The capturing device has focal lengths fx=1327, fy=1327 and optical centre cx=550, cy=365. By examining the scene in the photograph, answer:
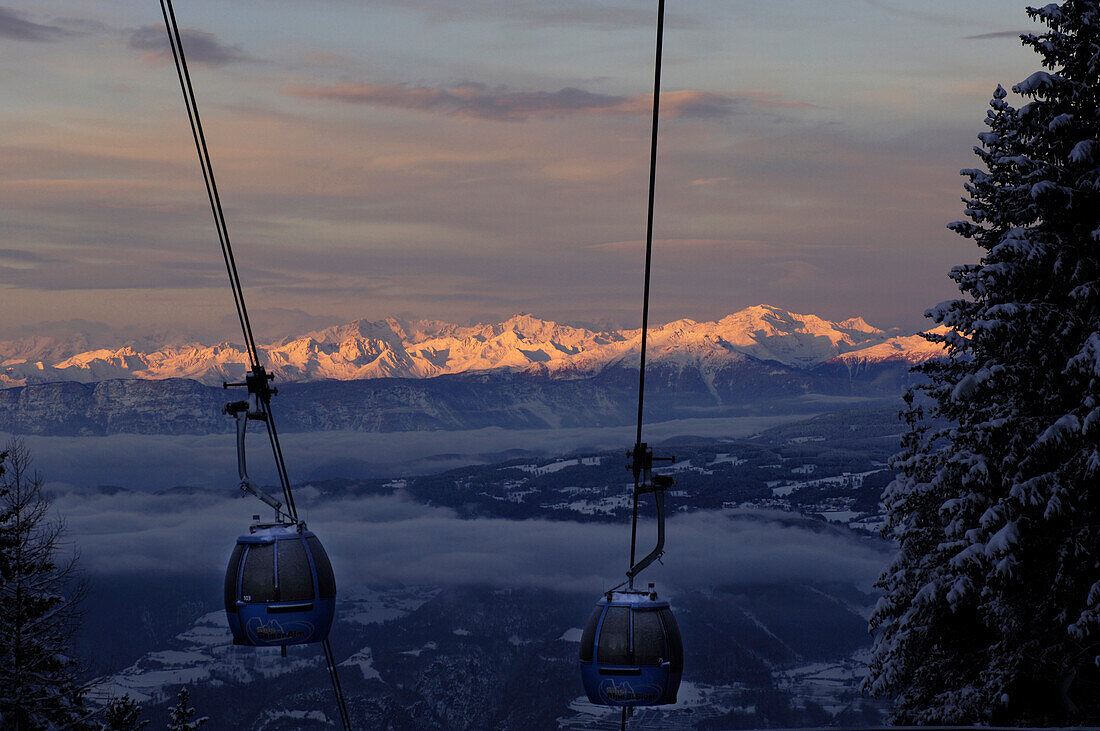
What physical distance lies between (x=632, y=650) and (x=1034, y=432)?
12.3 meters

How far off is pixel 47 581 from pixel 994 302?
85.5 ft

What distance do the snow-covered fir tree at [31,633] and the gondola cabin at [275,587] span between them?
18.6m

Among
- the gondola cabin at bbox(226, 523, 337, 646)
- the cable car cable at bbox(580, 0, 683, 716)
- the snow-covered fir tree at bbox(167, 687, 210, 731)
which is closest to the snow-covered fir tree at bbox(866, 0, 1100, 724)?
the cable car cable at bbox(580, 0, 683, 716)

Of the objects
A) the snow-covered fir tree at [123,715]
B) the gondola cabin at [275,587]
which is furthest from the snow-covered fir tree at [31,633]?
the gondola cabin at [275,587]

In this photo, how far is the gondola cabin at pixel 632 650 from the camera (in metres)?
17.2

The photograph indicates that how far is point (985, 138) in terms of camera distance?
29562 millimetres

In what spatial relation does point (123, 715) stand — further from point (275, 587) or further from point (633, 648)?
point (633, 648)

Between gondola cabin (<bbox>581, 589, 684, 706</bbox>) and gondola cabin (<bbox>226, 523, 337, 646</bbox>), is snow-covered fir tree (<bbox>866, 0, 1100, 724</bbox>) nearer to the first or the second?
gondola cabin (<bbox>581, 589, 684, 706</bbox>)

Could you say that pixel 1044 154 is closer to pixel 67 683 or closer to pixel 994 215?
pixel 994 215

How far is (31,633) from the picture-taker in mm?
36625

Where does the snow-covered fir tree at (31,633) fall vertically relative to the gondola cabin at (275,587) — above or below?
below

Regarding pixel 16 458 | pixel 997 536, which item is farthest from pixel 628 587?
pixel 16 458

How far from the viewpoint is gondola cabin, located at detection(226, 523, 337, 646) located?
17141 millimetres

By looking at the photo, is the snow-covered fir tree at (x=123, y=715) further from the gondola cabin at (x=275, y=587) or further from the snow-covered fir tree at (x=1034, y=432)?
the gondola cabin at (x=275, y=587)
